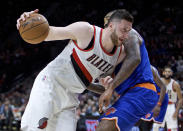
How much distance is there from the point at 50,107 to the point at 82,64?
1.74 ft

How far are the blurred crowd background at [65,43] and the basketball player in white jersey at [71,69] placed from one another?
5.83 meters

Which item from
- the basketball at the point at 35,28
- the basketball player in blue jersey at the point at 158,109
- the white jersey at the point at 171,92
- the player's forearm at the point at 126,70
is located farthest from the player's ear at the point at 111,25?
the white jersey at the point at 171,92

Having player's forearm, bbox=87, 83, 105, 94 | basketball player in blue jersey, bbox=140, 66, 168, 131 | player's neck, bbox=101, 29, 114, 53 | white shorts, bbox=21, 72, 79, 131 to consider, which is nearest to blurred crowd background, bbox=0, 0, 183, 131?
basketball player in blue jersey, bbox=140, 66, 168, 131

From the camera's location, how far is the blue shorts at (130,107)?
2854 mm

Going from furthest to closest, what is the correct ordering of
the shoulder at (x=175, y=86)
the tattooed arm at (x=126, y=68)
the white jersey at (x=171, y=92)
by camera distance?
1. the white jersey at (x=171, y=92)
2. the shoulder at (x=175, y=86)
3. the tattooed arm at (x=126, y=68)

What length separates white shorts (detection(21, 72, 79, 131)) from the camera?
2912mm

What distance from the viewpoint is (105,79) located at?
2.96 m

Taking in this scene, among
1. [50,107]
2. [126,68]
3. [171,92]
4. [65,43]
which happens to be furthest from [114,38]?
[65,43]

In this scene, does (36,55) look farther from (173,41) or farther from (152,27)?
(173,41)

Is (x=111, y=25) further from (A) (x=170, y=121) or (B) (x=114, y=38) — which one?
(A) (x=170, y=121)

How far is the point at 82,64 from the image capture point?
2.98 m

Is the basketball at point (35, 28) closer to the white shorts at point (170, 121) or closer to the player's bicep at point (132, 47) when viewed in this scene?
the player's bicep at point (132, 47)


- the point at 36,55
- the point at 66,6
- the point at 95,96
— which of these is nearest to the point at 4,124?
the point at 95,96

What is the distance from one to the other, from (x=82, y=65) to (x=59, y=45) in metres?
15.4
